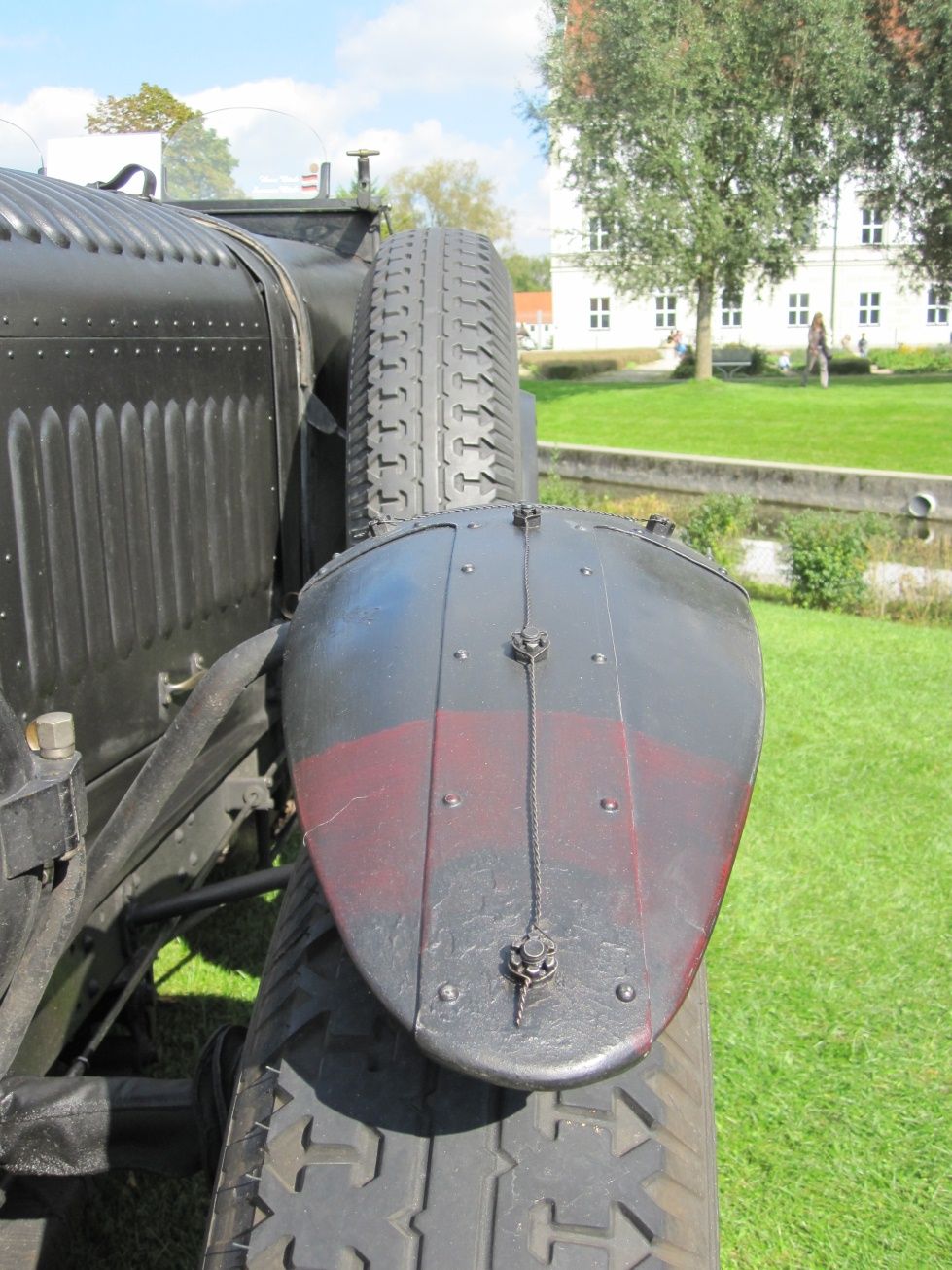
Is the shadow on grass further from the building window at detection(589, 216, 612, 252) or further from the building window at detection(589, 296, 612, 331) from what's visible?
the building window at detection(589, 296, 612, 331)

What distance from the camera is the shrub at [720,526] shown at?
997 centimetres

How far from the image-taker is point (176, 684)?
2.55 metres

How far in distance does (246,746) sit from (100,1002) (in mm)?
584

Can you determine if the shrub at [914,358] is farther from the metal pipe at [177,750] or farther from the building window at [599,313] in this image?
the metal pipe at [177,750]

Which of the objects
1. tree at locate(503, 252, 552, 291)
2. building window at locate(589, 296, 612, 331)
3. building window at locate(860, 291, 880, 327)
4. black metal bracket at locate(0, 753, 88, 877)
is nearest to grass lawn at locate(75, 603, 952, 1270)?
black metal bracket at locate(0, 753, 88, 877)

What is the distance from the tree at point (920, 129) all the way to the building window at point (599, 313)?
2222 cm

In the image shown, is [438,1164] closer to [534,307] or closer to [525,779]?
[525,779]

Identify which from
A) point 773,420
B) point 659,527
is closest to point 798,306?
point 773,420

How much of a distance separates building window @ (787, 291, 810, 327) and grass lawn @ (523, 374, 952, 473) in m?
18.2

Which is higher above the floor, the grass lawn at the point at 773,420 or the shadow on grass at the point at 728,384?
the shadow on grass at the point at 728,384

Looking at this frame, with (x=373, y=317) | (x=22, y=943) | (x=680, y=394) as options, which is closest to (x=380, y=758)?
(x=22, y=943)

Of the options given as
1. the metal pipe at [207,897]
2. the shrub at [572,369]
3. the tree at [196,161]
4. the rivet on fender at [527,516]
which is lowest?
the metal pipe at [207,897]

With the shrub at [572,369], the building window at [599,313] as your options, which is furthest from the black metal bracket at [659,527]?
the building window at [599,313]

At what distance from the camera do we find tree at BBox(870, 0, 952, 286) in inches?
929
